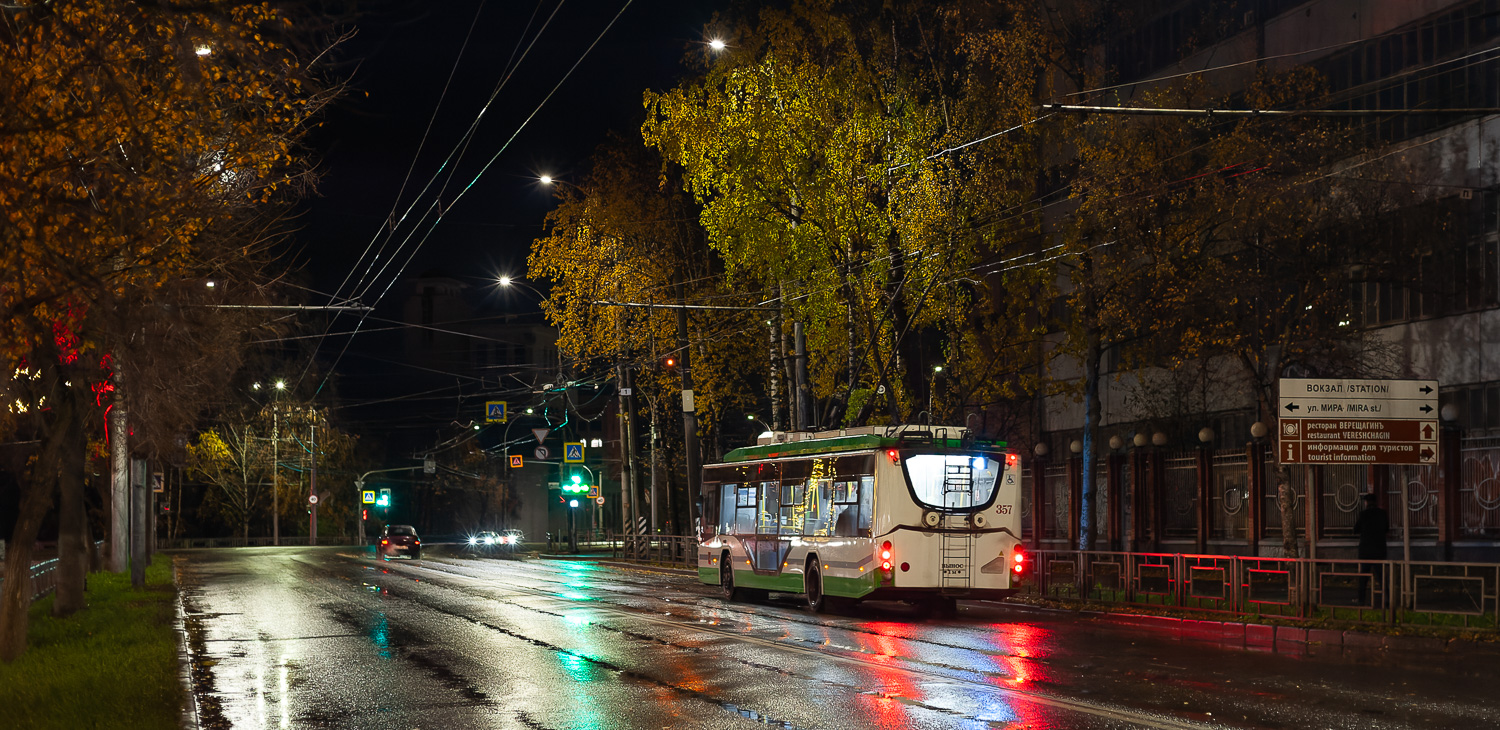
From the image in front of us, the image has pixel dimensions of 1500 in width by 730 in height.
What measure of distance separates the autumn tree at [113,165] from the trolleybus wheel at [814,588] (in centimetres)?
1096

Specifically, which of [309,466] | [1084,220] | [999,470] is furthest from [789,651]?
[309,466]

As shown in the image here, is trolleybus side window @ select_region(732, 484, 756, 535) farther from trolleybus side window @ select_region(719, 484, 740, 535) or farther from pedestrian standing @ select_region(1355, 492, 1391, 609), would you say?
pedestrian standing @ select_region(1355, 492, 1391, 609)

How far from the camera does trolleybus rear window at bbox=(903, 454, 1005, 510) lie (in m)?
21.6

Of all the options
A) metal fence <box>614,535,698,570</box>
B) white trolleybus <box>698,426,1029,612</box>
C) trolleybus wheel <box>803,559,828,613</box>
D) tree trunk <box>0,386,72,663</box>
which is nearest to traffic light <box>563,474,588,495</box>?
metal fence <box>614,535,698,570</box>

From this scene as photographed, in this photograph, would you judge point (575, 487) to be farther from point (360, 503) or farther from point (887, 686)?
point (887, 686)

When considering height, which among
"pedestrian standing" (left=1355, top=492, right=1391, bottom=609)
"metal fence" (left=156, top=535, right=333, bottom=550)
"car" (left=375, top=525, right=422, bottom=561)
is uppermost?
"pedestrian standing" (left=1355, top=492, right=1391, bottom=609)

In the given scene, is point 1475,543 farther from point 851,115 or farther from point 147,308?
point 147,308

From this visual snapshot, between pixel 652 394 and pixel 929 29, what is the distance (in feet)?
62.7

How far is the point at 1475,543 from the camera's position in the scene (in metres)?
24.0

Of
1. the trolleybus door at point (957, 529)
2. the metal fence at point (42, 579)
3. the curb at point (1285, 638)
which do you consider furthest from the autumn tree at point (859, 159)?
the metal fence at point (42, 579)

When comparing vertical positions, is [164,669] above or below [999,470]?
below

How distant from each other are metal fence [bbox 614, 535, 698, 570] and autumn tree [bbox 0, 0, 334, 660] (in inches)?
1037

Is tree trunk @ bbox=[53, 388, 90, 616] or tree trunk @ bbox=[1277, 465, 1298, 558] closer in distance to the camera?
tree trunk @ bbox=[53, 388, 90, 616]

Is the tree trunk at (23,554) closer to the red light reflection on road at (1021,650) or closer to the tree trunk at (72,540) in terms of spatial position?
the tree trunk at (72,540)
